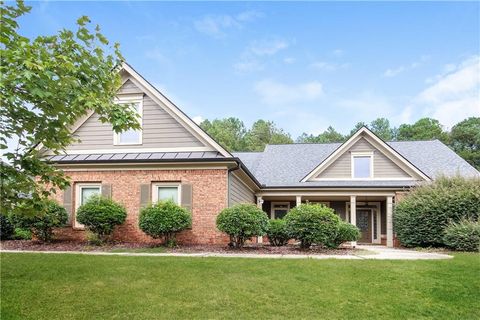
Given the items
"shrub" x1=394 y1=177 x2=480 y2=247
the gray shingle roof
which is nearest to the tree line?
the gray shingle roof

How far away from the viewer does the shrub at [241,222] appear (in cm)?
1185

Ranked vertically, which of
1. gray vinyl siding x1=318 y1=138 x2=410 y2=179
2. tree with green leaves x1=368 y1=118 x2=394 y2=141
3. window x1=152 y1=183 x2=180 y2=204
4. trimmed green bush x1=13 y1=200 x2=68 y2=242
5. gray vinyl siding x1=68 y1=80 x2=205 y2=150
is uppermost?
tree with green leaves x1=368 y1=118 x2=394 y2=141

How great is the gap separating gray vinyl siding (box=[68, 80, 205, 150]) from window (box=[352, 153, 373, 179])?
27.9ft

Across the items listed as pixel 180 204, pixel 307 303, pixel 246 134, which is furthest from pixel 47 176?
pixel 246 134

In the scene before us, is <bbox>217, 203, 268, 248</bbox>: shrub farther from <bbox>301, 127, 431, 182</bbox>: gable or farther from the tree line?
the tree line

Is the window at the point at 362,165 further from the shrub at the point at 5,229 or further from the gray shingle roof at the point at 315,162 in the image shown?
the shrub at the point at 5,229

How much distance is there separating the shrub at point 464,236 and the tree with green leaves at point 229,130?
1457 inches

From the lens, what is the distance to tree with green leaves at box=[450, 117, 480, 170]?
1698 inches

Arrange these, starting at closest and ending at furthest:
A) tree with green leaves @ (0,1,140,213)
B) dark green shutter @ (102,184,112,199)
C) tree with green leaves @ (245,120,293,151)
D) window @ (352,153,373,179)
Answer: tree with green leaves @ (0,1,140,213) → dark green shutter @ (102,184,112,199) → window @ (352,153,373,179) → tree with green leaves @ (245,120,293,151)

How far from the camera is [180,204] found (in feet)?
45.1

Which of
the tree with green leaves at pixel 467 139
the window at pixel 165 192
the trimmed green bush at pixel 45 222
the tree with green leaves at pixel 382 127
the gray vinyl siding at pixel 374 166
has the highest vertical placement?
the tree with green leaves at pixel 382 127

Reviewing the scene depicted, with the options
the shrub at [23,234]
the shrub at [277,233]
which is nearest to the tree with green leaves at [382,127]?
the shrub at [277,233]

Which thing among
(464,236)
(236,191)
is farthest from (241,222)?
(464,236)

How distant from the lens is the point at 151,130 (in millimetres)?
14586
